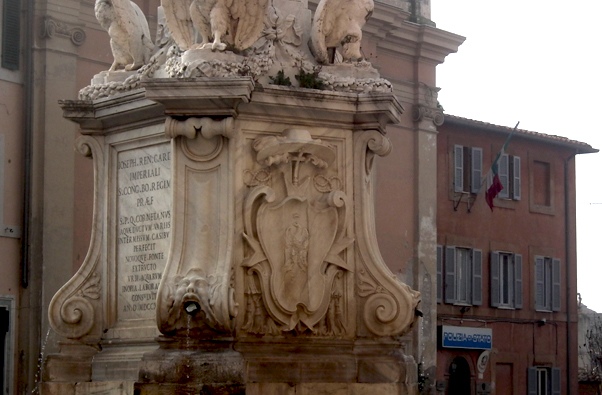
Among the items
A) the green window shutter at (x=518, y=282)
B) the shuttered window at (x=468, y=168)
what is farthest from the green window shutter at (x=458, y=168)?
the green window shutter at (x=518, y=282)

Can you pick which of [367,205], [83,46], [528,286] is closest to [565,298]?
[528,286]

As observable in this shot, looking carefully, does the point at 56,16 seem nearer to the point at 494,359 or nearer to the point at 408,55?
the point at 408,55

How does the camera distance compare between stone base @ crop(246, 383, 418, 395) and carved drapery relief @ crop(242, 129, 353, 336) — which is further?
carved drapery relief @ crop(242, 129, 353, 336)

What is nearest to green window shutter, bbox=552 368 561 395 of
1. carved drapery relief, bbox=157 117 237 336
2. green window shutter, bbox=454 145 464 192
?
green window shutter, bbox=454 145 464 192

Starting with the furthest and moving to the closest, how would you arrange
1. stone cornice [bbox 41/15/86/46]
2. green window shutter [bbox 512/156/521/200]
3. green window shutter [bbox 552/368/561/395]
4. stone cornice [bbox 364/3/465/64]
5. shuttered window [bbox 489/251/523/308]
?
green window shutter [bbox 552/368/561/395] → green window shutter [bbox 512/156/521/200] → shuttered window [bbox 489/251/523/308] → stone cornice [bbox 364/3/465/64] → stone cornice [bbox 41/15/86/46]

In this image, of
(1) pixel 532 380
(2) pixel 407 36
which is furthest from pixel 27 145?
(1) pixel 532 380

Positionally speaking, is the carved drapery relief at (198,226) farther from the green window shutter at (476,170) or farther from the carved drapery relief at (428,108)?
the green window shutter at (476,170)

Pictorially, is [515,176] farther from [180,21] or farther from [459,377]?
[180,21]

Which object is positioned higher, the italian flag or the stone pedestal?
the italian flag

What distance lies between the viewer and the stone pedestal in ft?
37.7

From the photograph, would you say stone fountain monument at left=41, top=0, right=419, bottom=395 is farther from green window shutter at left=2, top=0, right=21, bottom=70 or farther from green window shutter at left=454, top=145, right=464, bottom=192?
green window shutter at left=454, top=145, right=464, bottom=192

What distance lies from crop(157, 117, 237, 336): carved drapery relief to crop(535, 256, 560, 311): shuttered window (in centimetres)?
3115

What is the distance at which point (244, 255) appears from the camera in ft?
38.8

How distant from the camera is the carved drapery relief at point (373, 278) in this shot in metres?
12.1
